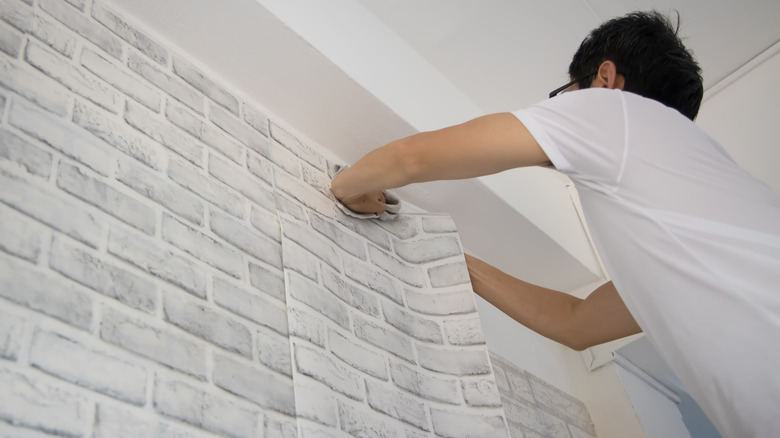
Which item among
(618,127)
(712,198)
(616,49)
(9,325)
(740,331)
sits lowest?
(740,331)

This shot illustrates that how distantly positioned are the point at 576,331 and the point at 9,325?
1.31 meters

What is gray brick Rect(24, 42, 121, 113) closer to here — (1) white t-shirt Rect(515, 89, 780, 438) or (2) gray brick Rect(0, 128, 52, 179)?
(2) gray brick Rect(0, 128, 52, 179)

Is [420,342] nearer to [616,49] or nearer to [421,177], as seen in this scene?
[421,177]

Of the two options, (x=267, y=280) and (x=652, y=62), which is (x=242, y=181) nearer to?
(x=267, y=280)

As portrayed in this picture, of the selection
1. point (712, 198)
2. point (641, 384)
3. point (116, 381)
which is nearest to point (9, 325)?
point (116, 381)

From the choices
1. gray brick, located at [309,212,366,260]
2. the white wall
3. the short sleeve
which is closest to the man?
the short sleeve

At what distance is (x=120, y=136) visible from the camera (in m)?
1.38

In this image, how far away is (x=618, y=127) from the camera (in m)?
1.32

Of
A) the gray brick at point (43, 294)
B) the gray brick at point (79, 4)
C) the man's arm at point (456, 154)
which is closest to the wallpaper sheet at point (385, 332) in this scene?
the man's arm at point (456, 154)

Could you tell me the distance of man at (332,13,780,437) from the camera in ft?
3.73

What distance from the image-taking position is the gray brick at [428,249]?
1.92 metres

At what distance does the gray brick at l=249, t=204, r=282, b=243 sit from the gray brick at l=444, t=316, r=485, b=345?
496 mm

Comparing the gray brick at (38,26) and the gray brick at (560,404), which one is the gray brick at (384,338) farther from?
the gray brick at (38,26)

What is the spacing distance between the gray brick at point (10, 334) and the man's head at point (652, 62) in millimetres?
1294
